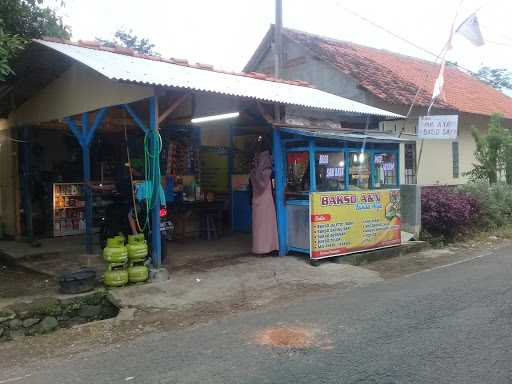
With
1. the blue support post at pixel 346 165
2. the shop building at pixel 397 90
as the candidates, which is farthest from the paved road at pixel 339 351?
the shop building at pixel 397 90

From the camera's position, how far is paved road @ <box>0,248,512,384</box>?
13.0 feet

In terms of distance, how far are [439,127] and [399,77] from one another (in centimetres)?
573

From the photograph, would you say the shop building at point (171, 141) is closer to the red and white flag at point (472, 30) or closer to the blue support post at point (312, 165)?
the blue support post at point (312, 165)

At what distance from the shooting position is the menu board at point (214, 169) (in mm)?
11758

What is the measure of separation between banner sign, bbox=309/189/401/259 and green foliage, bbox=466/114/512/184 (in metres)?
6.00

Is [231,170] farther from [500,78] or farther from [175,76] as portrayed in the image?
[500,78]

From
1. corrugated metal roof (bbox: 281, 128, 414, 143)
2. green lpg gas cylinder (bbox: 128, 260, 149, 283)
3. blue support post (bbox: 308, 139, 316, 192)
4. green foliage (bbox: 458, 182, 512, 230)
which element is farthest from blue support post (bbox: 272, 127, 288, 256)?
green foliage (bbox: 458, 182, 512, 230)

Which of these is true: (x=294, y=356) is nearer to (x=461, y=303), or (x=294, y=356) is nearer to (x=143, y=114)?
(x=461, y=303)

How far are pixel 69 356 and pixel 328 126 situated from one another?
22.0ft

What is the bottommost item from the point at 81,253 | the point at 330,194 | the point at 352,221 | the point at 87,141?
the point at 81,253

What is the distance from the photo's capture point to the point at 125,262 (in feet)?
23.1

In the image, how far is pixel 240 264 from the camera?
27.3ft

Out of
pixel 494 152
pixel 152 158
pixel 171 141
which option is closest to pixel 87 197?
pixel 152 158

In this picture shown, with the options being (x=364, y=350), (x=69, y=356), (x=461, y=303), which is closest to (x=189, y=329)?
(x=69, y=356)
